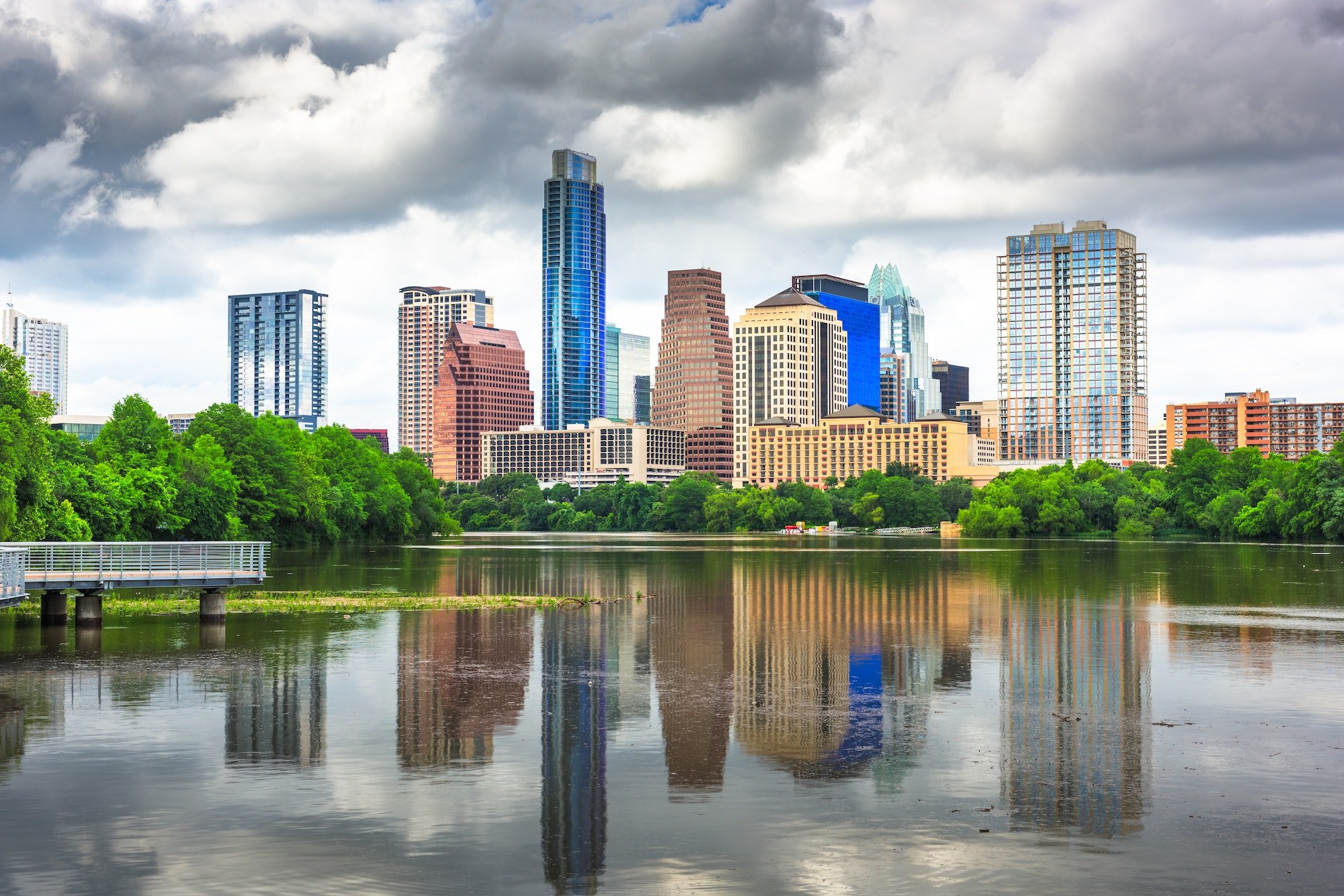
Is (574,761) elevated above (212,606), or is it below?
below

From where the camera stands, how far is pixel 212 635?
47.6m

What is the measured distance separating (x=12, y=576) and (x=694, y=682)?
23.0 m

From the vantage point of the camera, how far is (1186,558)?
370 feet

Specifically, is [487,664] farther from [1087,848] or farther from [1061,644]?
[1087,848]

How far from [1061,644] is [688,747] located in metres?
22.5

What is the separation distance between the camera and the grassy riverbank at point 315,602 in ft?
186

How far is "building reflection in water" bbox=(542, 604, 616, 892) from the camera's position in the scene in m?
20.4

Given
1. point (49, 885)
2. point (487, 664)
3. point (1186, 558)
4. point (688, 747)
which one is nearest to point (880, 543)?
point (1186, 558)

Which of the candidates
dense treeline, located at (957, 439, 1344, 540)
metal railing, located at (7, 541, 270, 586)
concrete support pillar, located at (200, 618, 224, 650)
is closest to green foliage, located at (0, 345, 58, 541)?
metal railing, located at (7, 541, 270, 586)

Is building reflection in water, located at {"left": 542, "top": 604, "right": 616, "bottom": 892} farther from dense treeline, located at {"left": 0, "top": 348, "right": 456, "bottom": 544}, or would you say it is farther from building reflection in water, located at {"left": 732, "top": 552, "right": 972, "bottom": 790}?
dense treeline, located at {"left": 0, "top": 348, "right": 456, "bottom": 544}

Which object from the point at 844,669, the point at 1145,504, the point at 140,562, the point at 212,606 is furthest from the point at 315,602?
the point at 1145,504

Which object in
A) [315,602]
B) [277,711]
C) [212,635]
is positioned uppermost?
[315,602]

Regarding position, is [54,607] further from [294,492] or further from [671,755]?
[294,492]

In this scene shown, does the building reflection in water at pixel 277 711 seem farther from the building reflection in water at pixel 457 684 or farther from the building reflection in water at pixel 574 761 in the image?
the building reflection in water at pixel 574 761
